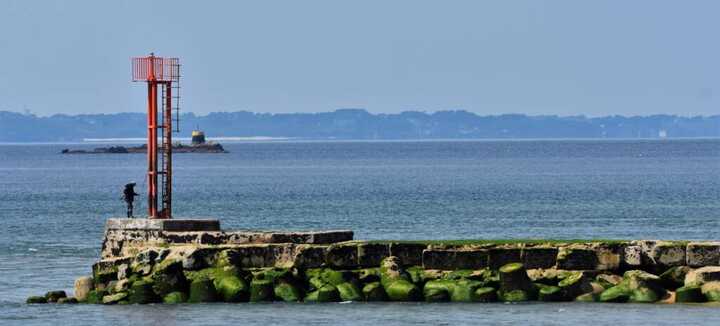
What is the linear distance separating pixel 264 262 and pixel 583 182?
7300 cm

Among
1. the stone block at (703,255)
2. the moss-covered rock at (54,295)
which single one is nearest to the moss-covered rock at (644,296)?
the stone block at (703,255)

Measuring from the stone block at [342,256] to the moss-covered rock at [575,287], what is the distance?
3.79m

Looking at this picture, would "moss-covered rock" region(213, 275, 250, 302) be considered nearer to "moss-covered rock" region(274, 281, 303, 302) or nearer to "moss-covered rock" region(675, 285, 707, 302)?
"moss-covered rock" region(274, 281, 303, 302)

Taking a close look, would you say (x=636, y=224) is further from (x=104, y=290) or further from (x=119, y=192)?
(x=119, y=192)

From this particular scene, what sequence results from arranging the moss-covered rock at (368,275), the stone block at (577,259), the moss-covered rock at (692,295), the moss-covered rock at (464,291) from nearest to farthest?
the moss-covered rock at (692,295) → the moss-covered rock at (464,291) → the stone block at (577,259) → the moss-covered rock at (368,275)

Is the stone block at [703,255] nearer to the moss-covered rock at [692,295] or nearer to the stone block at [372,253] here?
the moss-covered rock at [692,295]

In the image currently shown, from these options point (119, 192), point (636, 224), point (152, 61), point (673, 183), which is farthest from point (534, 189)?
point (152, 61)

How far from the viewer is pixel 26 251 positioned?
1842 inches

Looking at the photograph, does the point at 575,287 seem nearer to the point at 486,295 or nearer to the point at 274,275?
the point at 486,295

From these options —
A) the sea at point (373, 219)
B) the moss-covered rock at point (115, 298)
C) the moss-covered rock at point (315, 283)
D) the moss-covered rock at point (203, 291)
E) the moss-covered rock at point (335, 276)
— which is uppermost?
the moss-covered rock at point (335, 276)

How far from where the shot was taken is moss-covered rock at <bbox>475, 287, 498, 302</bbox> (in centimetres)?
3072

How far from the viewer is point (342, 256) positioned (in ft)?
105

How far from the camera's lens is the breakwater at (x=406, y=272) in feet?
101

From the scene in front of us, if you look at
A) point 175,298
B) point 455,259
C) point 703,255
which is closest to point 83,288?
point 175,298
